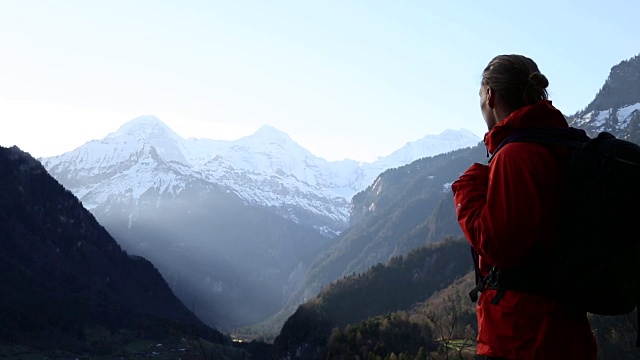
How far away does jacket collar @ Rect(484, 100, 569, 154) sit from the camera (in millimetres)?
4477

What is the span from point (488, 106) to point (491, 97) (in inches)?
3.4

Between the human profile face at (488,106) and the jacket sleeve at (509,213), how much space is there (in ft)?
2.03

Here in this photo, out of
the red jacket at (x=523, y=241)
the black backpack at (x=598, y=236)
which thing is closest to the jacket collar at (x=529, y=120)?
the red jacket at (x=523, y=241)

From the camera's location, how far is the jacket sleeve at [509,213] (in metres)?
4.12

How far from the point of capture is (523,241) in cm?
412

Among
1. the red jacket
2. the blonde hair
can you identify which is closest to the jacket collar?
the blonde hair

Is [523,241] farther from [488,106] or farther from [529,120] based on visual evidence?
[488,106]

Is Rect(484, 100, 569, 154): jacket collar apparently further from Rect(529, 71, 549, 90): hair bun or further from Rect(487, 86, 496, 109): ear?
Rect(487, 86, 496, 109): ear

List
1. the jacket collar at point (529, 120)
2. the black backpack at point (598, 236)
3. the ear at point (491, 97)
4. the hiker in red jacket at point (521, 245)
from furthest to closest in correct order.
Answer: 1. the ear at point (491, 97)
2. the jacket collar at point (529, 120)
3. the hiker in red jacket at point (521, 245)
4. the black backpack at point (598, 236)

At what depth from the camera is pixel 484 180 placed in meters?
4.48

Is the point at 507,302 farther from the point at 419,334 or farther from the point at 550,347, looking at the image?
the point at 419,334

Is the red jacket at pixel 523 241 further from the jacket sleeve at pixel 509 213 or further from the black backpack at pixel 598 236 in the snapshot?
the black backpack at pixel 598 236

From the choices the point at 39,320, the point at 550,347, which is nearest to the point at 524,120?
the point at 550,347

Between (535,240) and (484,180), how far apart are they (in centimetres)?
59
